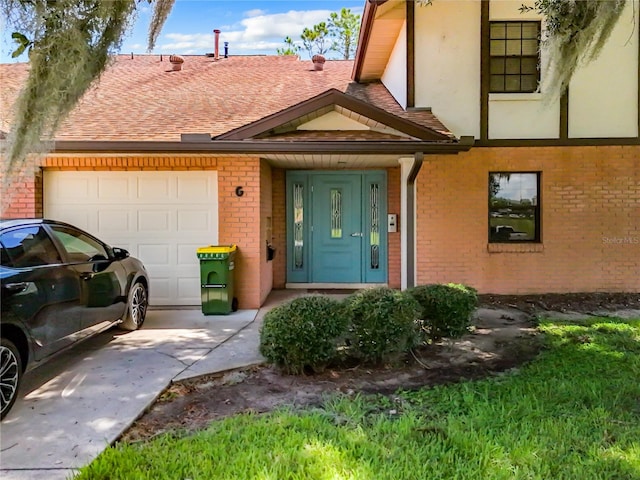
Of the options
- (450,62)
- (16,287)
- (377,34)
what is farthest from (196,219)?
(450,62)

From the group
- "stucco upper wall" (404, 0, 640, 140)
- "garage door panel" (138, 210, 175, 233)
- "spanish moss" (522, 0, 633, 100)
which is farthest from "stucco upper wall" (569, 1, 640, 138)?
"garage door panel" (138, 210, 175, 233)

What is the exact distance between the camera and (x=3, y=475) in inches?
116

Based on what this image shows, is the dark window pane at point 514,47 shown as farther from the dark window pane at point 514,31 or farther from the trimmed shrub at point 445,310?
the trimmed shrub at point 445,310

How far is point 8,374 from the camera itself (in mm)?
3756

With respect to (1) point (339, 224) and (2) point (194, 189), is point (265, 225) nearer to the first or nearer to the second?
(2) point (194, 189)

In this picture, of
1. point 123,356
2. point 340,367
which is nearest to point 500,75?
point 340,367

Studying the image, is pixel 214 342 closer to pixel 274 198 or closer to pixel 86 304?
pixel 86 304

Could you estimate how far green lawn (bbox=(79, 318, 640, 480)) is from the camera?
2889mm

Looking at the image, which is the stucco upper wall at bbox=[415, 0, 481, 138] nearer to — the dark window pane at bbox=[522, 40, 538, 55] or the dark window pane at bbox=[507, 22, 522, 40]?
the dark window pane at bbox=[507, 22, 522, 40]

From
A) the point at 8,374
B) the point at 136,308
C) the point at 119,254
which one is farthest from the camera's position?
the point at 136,308

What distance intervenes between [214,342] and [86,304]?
1.66 meters

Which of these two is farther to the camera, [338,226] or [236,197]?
[338,226]

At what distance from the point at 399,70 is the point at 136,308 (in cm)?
689

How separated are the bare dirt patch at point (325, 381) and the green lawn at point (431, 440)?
26cm
